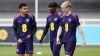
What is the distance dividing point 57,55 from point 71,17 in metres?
1.80

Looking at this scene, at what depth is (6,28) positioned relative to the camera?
22.1 meters

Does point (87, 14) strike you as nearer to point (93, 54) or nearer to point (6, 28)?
point (6, 28)

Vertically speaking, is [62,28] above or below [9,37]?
above

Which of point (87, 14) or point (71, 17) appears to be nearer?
point (71, 17)

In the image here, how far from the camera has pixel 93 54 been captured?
17500 mm

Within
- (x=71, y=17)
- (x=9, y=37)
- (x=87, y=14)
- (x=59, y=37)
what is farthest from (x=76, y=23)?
(x=87, y=14)

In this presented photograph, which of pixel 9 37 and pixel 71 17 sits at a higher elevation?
pixel 71 17

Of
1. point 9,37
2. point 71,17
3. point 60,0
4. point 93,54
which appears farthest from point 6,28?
point 60,0

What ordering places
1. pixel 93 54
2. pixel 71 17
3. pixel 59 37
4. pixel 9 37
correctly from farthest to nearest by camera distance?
pixel 9 37
pixel 93 54
pixel 59 37
pixel 71 17


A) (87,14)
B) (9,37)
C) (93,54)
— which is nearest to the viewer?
(93,54)

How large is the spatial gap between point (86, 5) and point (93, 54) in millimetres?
20865

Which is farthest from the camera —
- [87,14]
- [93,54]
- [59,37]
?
[87,14]

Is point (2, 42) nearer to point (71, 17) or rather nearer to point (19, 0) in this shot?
point (71, 17)

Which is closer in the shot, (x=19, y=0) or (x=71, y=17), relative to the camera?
(x=71, y=17)
